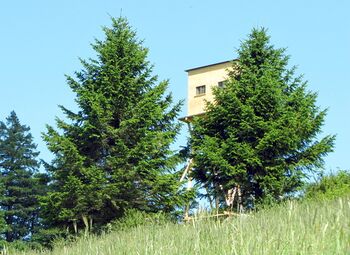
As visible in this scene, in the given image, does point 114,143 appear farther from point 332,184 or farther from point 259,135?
point 332,184

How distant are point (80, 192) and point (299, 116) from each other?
22.4 feet

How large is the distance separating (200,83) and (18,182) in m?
16.5

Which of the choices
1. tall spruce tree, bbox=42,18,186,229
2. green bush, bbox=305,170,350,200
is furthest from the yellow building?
green bush, bbox=305,170,350,200

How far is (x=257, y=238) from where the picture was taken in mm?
5465

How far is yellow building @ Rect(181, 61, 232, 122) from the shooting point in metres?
30.6

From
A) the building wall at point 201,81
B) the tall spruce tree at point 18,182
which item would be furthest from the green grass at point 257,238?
the tall spruce tree at point 18,182

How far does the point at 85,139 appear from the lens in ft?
72.2

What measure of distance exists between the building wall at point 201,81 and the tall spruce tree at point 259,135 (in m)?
7.82

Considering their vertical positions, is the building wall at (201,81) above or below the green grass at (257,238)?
above

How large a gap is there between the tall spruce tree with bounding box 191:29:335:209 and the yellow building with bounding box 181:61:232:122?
25.7 ft

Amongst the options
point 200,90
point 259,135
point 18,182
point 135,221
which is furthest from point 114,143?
point 18,182

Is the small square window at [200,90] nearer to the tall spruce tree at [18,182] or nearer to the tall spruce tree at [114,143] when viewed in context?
the tall spruce tree at [114,143]

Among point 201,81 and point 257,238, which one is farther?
point 201,81

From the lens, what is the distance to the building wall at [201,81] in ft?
100
